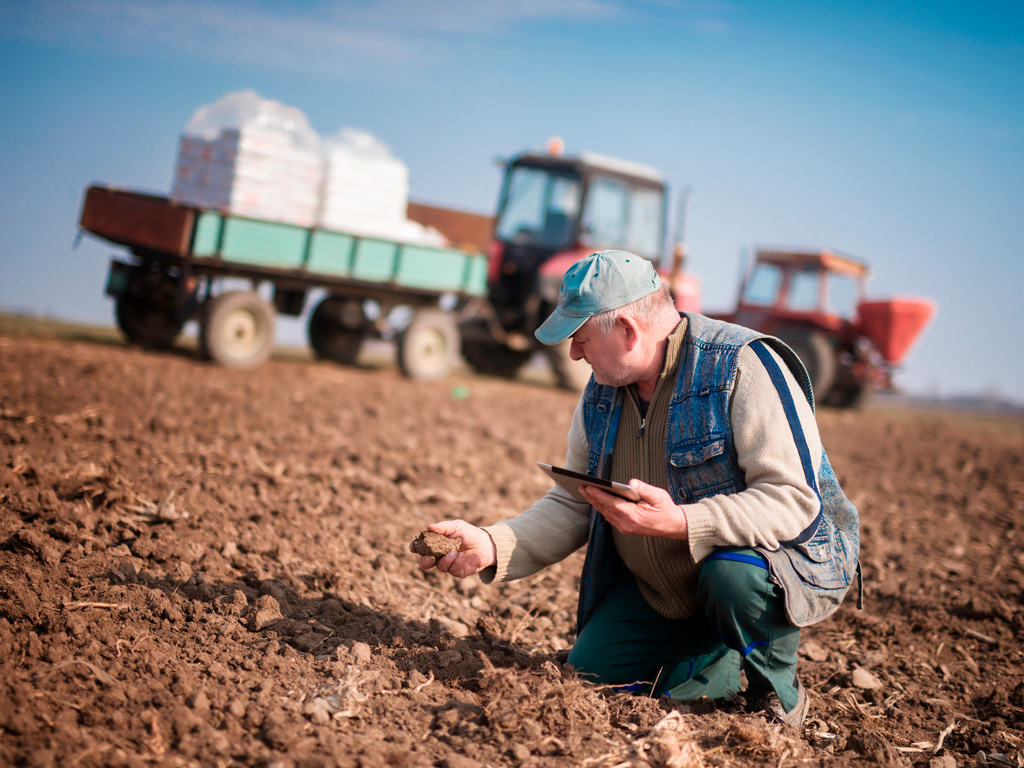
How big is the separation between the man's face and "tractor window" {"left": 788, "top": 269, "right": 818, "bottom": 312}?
10159 mm

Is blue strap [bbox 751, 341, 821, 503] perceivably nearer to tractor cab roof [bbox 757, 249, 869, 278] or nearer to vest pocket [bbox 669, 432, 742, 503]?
vest pocket [bbox 669, 432, 742, 503]

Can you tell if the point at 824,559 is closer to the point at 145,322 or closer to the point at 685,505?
the point at 685,505

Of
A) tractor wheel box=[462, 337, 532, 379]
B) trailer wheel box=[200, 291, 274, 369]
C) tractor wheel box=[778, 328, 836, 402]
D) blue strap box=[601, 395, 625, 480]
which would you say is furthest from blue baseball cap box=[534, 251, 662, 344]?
tractor wheel box=[778, 328, 836, 402]

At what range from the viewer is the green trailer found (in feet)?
24.3

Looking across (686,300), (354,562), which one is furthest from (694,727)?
(686,300)

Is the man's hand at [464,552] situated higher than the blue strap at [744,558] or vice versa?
the blue strap at [744,558]

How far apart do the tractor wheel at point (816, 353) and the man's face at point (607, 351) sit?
9.04 m

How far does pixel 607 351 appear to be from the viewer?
7.41 ft

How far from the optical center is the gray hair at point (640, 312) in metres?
2.21

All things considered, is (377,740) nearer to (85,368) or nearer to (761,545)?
(761,545)

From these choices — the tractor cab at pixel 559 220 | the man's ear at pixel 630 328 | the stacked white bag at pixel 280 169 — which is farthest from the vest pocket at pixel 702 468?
the tractor cab at pixel 559 220

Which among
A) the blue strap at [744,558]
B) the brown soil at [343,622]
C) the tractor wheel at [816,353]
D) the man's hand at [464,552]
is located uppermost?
the tractor wheel at [816,353]

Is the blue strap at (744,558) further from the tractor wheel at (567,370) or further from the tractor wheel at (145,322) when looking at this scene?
the tractor wheel at (567,370)

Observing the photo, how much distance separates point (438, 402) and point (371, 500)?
11.6 ft
